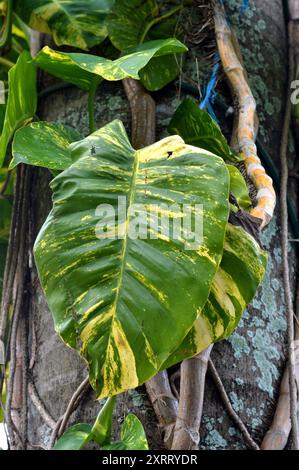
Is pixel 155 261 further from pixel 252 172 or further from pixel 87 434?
pixel 252 172

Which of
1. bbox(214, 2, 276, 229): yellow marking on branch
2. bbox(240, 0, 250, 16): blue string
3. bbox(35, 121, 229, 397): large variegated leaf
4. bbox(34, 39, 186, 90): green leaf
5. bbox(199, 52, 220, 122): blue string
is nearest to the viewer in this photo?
bbox(35, 121, 229, 397): large variegated leaf

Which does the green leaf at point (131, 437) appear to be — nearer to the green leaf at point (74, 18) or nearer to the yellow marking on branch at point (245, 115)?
the yellow marking on branch at point (245, 115)

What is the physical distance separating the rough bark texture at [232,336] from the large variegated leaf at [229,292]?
203 millimetres

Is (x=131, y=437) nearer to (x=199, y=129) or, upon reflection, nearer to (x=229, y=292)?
(x=229, y=292)

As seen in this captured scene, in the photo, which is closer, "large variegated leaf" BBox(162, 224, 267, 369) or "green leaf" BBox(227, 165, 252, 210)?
"large variegated leaf" BBox(162, 224, 267, 369)

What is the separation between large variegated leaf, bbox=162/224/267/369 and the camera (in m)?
0.90

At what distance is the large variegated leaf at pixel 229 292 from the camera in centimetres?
90

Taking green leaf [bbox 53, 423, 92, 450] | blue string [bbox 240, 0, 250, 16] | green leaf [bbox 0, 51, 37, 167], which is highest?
blue string [bbox 240, 0, 250, 16]

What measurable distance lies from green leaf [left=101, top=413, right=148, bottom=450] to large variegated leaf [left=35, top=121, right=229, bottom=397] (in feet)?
0.49

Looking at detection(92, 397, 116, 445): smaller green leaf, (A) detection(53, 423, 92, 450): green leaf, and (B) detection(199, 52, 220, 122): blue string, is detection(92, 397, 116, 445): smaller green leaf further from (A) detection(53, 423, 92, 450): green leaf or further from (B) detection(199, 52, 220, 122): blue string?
(B) detection(199, 52, 220, 122): blue string

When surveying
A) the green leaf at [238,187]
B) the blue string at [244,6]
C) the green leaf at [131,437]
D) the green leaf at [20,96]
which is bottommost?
the green leaf at [131,437]

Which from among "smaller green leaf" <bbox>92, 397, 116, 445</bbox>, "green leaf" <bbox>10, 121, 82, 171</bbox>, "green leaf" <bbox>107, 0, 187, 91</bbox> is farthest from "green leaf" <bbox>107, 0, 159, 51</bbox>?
"smaller green leaf" <bbox>92, 397, 116, 445</bbox>

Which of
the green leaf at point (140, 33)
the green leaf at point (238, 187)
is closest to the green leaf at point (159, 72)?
the green leaf at point (140, 33)

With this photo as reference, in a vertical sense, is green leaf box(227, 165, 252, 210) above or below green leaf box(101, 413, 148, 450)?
above
